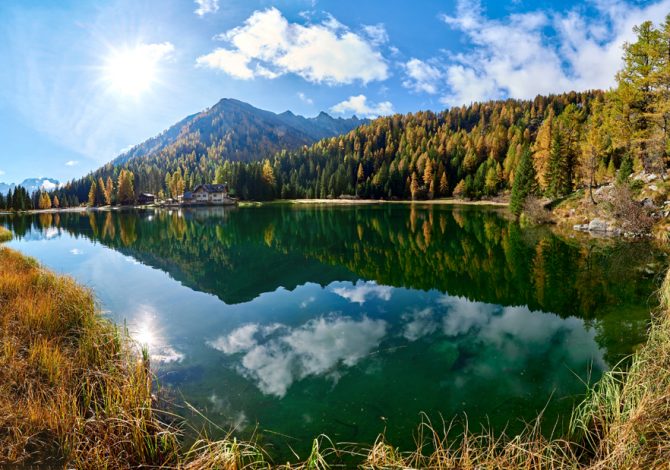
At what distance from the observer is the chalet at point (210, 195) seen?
123m

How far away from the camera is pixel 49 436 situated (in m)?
5.82

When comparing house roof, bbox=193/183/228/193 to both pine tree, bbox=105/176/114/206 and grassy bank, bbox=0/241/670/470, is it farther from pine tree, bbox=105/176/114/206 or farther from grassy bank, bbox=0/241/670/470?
grassy bank, bbox=0/241/670/470

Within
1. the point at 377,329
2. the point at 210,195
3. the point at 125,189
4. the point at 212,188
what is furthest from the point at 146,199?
the point at 377,329

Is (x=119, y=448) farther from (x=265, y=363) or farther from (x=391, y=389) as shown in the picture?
(x=391, y=389)

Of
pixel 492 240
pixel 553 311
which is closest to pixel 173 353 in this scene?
pixel 553 311

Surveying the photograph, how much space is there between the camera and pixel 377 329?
13.4 metres

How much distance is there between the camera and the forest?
40291 mm

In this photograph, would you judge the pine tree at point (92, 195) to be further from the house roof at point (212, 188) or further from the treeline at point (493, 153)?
the house roof at point (212, 188)

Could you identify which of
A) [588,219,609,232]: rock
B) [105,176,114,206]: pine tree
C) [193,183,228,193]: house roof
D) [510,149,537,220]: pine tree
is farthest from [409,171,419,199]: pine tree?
[105,176,114,206]: pine tree

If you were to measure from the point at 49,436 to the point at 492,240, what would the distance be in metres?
36.2

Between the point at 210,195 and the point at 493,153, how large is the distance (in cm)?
10945

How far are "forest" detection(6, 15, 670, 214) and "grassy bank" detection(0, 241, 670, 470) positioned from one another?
41.3 meters

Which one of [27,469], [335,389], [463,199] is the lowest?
[335,389]

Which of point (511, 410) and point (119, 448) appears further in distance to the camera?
point (511, 410)
